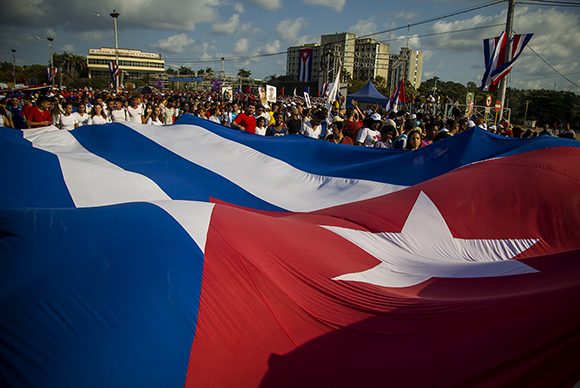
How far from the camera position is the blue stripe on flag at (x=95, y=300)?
143 cm

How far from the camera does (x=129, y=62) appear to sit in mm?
111125

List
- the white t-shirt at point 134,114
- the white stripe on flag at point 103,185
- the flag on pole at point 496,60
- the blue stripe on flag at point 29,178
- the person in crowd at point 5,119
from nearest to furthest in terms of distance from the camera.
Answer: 1. the blue stripe on flag at point 29,178
2. the white stripe on flag at point 103,185
3. the person in crowd at point 5,119
4. the white t-shirt at point 134,114
5. the flag on pole at point 496,60

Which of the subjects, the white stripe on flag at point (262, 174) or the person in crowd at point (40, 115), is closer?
the white stripe on flag at point (262, 174)

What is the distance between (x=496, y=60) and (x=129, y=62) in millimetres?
116582

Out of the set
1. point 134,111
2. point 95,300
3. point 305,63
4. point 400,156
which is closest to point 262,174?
point 400,156

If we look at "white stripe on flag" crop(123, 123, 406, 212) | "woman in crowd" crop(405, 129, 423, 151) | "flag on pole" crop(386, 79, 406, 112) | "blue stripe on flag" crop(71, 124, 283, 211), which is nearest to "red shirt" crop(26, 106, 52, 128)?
"blue stripe on flag" crop(71, 124, 283, 211)

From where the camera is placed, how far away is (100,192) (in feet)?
11.2

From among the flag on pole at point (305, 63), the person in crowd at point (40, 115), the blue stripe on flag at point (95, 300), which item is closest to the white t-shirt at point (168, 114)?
the person in crowd at point (40, 115)

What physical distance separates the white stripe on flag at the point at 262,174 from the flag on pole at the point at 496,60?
902cm

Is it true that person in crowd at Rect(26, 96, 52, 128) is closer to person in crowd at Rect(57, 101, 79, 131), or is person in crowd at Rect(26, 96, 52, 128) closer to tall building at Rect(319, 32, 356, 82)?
person in crowd at Rect(57, 101, 79, 131)

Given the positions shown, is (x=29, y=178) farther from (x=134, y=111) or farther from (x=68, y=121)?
(x=134, y=111)

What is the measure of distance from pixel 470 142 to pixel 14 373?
14.3 feet

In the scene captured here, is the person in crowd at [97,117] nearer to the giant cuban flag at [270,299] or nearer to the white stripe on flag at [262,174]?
the white stripe on flag at [262,174]

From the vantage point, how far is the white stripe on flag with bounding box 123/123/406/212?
4.23 m
